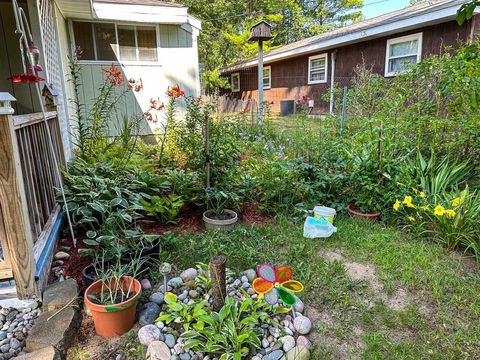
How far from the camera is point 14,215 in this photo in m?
1.74

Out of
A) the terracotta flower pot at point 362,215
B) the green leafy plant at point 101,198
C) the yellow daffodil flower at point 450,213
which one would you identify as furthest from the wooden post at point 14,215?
the yellow daffodil flower at point 450,213

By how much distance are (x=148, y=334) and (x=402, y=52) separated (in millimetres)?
Result: 9132

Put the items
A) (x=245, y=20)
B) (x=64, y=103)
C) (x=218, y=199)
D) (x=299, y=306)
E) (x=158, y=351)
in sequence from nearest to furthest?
(x=158, y=351) < (x=299, y=306) < (x=218, y=199) < (x=64, y=103) < (x=245, y=20)

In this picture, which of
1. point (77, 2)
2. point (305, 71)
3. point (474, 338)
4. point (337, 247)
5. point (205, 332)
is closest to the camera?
point (205, 332)

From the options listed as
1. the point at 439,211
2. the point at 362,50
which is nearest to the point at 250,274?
the point at 439,211

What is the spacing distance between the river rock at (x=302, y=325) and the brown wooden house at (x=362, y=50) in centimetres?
333

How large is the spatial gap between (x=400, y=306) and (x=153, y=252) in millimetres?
1710

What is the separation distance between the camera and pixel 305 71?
12.2 meters

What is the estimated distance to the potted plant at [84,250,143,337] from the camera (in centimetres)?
173

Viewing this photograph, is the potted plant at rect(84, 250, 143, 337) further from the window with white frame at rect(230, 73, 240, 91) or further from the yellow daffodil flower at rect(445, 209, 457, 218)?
the window with white frame at rect(230, 73, 240, 91)

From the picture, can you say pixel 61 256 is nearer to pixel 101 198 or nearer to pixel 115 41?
pixel 101 198

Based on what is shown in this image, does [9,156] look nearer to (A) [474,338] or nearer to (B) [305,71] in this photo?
(A) [474,338]

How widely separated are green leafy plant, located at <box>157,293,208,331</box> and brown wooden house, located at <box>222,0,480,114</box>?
143 inches

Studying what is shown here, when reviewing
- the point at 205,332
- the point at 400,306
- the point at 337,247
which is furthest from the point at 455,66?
the point at 205,332
